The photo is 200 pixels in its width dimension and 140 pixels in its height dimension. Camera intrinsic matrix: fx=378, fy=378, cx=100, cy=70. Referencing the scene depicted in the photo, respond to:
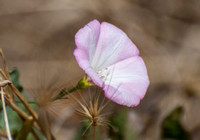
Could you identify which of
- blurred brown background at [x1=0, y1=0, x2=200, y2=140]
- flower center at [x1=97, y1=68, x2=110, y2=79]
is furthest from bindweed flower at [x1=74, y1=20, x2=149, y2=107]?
blurred brown background at [x1=0, y1=0, x2=200, y2=140]

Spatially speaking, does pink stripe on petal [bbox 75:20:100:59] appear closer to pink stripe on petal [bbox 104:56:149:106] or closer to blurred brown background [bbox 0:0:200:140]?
pink stripe on petal [bbox 104:56:149:106]

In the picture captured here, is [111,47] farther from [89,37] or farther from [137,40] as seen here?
[137,40]

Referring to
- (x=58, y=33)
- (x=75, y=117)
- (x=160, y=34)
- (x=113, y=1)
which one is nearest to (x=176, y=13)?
(x=160, y=34)

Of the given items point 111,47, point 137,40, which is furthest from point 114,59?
point 137,40

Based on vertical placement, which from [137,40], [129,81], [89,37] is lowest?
[137,40]

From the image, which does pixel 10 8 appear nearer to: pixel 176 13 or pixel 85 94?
pixel 85 94

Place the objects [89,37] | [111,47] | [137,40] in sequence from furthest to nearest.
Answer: [137,40] < [111,47] < [89,37]

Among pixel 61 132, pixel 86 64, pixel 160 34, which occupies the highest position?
pixel 86 64
